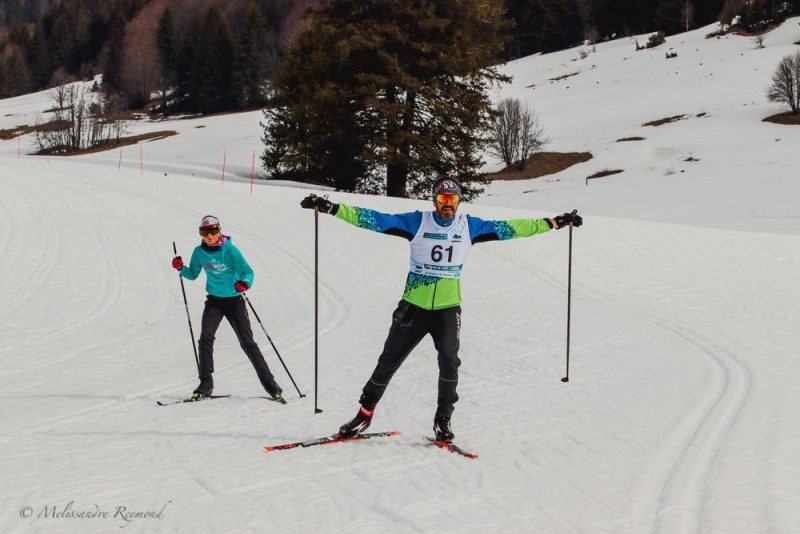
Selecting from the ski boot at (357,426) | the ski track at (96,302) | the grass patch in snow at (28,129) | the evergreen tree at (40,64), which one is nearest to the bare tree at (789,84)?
the ski track at (96,302)

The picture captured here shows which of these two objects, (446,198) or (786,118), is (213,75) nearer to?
(786,118)

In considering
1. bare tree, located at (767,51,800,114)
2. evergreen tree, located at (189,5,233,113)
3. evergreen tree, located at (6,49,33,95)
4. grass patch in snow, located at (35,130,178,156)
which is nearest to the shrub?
bare tree, located at (767,51,800,114)

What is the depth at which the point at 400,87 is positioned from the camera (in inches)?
1059

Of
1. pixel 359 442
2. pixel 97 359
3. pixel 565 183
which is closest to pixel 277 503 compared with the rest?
pixel 359 442

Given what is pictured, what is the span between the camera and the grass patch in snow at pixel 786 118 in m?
46.5

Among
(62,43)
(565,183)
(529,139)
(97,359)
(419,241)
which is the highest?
(62,43)

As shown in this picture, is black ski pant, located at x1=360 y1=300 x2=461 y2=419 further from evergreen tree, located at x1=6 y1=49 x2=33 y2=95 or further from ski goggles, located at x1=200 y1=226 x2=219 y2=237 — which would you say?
evergreen tree, located at x1=6 y1=49 x2=33 y2=95

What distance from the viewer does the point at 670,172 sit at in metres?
39.8

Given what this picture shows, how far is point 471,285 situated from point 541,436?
8675 mm

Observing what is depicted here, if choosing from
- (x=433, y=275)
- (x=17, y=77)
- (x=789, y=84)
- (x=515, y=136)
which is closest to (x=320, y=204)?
(x=433, y=275)

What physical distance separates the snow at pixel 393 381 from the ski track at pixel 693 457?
0.02 m

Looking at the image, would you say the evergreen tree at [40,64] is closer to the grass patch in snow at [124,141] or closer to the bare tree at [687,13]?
the grass patch in snow at [124,141]

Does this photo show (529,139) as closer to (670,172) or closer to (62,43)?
(670,172)

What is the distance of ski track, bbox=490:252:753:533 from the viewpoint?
4566 mm
